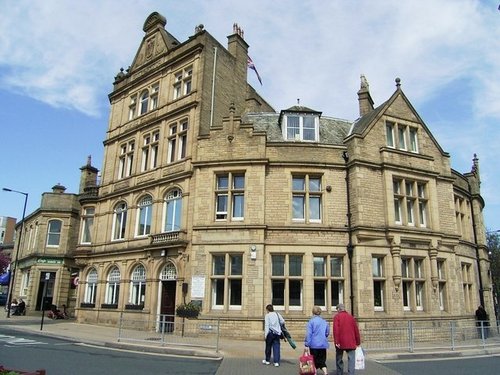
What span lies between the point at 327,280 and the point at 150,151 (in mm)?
13455

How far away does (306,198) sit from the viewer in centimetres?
2019

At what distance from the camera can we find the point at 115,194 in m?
26.8

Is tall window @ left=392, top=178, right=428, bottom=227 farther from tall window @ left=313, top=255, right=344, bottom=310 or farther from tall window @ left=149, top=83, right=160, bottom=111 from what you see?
tall window @ left=149, top=83, right=160, bottom=111

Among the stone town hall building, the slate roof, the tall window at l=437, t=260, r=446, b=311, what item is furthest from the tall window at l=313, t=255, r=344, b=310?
the slate roof

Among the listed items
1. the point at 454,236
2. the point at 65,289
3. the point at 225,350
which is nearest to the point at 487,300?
the point at 454,236

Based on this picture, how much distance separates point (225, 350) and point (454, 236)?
1415 cm

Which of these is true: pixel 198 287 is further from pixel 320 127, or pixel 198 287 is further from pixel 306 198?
pixel 320 127

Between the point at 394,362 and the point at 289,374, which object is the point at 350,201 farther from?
the point at 289,374

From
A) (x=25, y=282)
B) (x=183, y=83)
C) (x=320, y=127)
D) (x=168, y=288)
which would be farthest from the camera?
(x=25, y=282)

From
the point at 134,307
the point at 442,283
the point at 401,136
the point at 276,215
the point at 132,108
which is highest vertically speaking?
the point at 132,108

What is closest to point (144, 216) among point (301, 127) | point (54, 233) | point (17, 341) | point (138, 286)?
point (138, 286)

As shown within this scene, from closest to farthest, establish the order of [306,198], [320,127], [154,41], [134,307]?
[306,198]
[320,127]
[134,307]
[154,41]

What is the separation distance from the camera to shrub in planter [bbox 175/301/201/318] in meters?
18.8

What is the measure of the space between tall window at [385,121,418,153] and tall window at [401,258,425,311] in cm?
591
